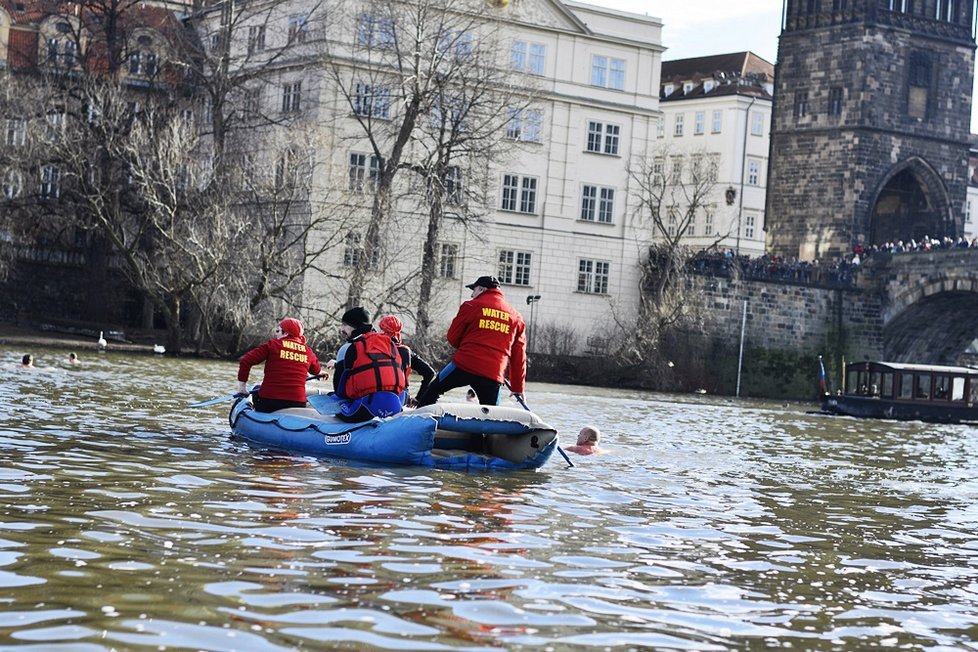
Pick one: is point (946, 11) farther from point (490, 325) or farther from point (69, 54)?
point (490, 325)

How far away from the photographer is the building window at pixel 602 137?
59781 millimetres

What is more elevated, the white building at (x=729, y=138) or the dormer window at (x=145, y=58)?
the white building at (x=729, y=138)

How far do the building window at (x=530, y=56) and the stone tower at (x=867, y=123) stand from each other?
18418 mm

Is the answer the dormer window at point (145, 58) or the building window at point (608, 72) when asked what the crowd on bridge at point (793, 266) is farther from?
the dormer window at point (145, 58)

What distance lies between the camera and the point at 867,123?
232 feet

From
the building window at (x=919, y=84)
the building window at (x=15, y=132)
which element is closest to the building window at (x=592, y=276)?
the building window at (x=919, y=84)

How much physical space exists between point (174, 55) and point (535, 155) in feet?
51.1

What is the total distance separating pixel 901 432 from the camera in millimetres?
38000

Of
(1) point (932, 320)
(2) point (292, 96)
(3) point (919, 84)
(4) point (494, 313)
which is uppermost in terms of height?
(3) point (919, 84)

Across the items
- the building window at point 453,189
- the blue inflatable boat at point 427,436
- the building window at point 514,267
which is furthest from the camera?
the building window at point 514,267

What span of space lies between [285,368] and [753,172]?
73.6m

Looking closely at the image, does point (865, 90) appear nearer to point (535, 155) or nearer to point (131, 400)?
point (535, 155)

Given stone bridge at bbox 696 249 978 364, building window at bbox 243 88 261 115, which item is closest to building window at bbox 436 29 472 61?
building window at bbox 243 88 261 115

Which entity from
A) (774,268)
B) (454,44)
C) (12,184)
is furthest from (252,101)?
(774,268)
